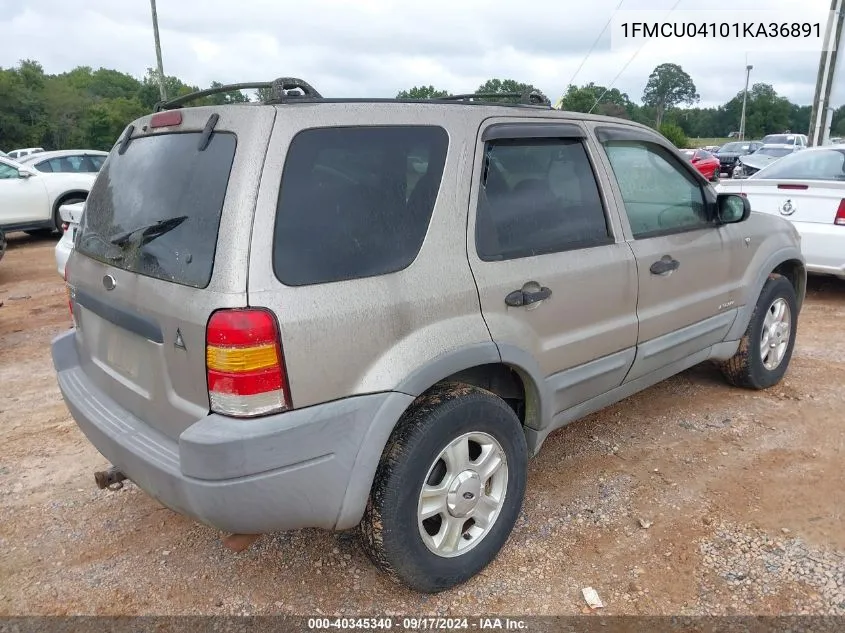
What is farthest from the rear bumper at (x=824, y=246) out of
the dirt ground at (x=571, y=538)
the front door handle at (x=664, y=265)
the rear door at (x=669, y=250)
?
the front door handle at (x=664, y=265)

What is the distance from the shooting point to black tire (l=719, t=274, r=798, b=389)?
4.08 metres

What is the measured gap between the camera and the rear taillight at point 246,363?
195 cm

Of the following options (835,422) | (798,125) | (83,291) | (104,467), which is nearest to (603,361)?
(835,422)

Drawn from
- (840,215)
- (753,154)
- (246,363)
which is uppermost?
(246,363)

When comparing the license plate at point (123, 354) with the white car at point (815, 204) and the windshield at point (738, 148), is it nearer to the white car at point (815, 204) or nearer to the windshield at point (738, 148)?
the white car at point (815, 204)

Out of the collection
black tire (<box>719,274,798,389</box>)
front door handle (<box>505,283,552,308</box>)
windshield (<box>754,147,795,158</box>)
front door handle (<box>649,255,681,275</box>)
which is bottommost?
black tire (<box>719,274,798,389</box>)

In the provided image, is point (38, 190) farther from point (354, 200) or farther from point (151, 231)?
point (354, 200)

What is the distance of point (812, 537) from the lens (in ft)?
9.16

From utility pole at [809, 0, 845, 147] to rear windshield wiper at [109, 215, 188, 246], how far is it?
17165 millimetres

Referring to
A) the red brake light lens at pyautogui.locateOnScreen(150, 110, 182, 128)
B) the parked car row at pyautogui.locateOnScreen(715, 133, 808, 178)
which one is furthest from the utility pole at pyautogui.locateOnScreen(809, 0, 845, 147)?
the red brake light lens at pyautogui.locateOnScreen(150, 110, 182, 128)

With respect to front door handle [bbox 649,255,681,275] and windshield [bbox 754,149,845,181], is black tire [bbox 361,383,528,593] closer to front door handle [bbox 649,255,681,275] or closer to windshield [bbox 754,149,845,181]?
front door handle [bbox 649,255,681,275]

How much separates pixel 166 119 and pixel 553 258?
63.5 inches

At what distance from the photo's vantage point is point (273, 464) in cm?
200

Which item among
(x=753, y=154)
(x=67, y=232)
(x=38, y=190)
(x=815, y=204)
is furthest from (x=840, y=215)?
(x=753, y=154)
